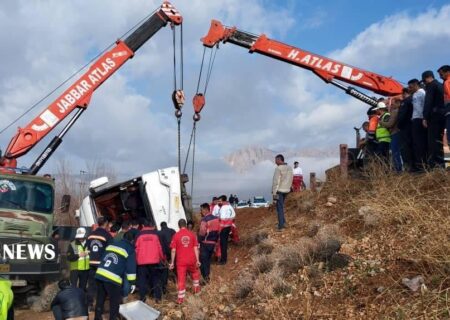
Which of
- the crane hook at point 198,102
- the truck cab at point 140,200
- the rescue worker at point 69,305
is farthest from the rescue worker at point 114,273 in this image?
the crane hook at point 198,102

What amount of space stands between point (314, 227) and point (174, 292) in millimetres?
3033

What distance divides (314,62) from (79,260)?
783cm

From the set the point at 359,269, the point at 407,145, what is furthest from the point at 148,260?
the point at 407,145

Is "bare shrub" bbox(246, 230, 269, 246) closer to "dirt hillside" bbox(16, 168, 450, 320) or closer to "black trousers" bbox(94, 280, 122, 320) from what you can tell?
"dirt hillside" bbox(16, 168, 450, 320)

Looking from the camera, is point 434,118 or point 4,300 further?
point 434,118

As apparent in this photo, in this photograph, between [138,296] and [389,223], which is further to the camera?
[138,296]

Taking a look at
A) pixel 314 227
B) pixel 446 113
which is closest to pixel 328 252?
pixel 314 227

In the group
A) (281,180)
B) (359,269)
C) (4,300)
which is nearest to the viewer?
(4,300)

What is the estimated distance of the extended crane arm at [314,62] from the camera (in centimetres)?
1370

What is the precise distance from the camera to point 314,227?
395 inches

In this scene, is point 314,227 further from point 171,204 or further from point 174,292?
point 171,204

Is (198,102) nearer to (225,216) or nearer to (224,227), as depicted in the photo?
(225,216)

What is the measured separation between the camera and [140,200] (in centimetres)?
1312

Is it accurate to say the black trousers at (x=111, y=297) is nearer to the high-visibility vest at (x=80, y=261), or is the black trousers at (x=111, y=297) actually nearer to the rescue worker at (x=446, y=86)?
the high-visibility vest at (x=80, y=261)
